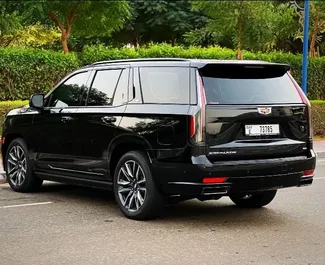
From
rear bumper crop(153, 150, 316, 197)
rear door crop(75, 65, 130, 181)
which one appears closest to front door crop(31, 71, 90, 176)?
rear door crop(75, 65, 130, 181)

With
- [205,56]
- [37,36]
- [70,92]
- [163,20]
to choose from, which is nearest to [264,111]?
[70,92]

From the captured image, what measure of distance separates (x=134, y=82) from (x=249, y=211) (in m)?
2.03

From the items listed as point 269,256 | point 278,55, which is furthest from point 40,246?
point 278,55

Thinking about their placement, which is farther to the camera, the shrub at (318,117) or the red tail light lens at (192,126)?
the shrub at (318,117)

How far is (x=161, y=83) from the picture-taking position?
24.6 ft

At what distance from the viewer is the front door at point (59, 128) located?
8.44 m

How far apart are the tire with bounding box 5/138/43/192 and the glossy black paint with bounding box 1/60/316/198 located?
1.03 m

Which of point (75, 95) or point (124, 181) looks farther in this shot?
point (75, 95)

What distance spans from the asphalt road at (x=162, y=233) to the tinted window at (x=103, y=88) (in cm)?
127

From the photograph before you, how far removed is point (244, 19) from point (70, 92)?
13082 mm

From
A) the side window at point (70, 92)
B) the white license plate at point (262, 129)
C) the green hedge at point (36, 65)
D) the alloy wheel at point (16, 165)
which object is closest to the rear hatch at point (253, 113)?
the white license plate at point (262, 129)

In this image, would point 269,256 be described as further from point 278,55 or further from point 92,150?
point 278,55

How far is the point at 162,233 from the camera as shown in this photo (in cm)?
687

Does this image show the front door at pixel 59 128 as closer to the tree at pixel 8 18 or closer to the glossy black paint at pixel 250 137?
the glossy black paint at pixel 250 137
